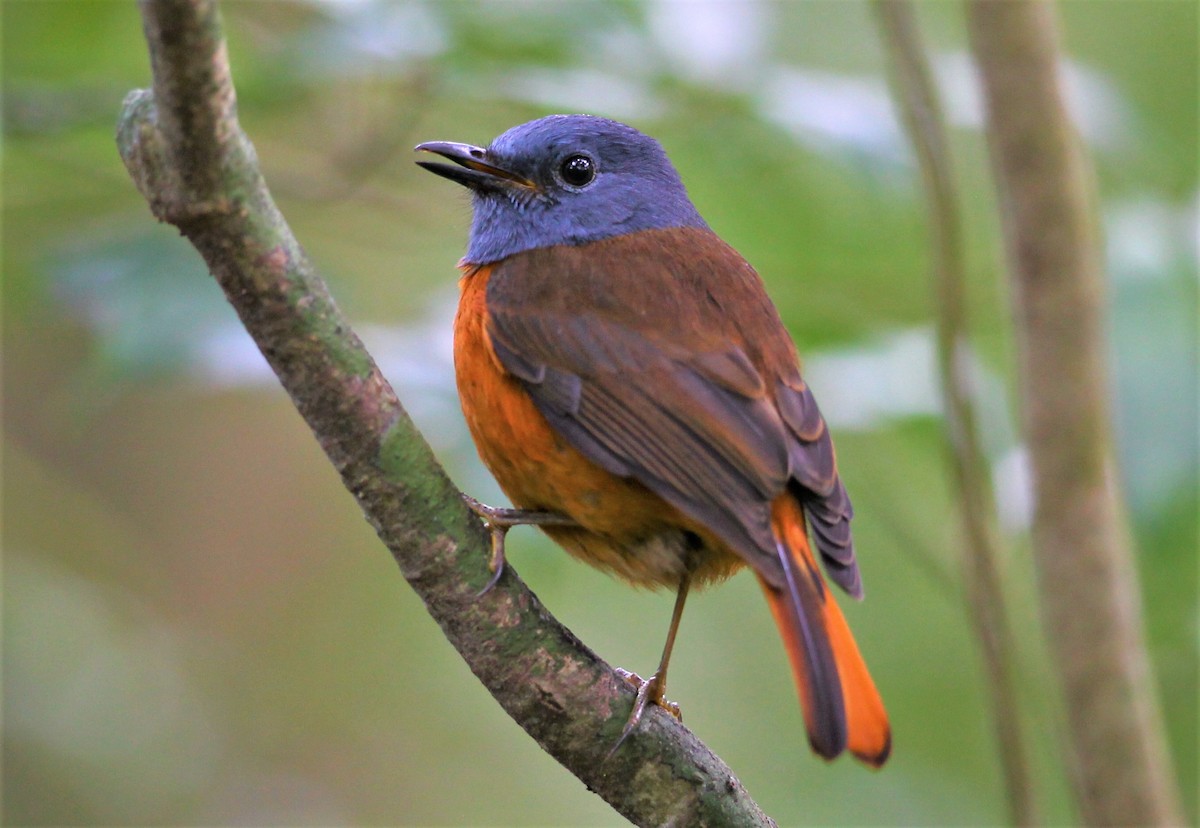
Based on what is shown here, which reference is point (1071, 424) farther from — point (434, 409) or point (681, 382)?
point (434, 409)

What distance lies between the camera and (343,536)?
6246 mm

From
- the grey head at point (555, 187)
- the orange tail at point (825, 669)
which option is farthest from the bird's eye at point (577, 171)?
the orange tail at point (825, 669)

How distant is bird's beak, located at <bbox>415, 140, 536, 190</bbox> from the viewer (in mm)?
3311

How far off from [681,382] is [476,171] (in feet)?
3.37

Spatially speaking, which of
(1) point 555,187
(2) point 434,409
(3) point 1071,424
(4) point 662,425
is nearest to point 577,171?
(1) point 555,187

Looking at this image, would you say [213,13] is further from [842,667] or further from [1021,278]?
[1021,278]

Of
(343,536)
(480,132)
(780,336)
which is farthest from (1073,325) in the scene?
(343,536)

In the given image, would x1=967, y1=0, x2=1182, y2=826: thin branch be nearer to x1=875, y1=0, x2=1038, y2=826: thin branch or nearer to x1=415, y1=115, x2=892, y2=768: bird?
x1=875, y1=0, x2=1038, y2=826: thin branch

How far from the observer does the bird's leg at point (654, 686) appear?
2234 mm

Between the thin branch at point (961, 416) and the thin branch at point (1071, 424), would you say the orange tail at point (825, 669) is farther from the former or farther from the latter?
the thin branch at point (1071, 424)

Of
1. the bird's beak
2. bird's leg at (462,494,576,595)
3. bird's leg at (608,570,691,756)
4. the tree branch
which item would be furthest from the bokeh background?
the tree branch

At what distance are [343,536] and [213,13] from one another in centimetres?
495

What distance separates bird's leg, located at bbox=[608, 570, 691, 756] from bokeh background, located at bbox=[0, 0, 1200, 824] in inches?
11.2

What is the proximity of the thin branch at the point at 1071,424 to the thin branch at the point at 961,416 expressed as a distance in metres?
0.13
